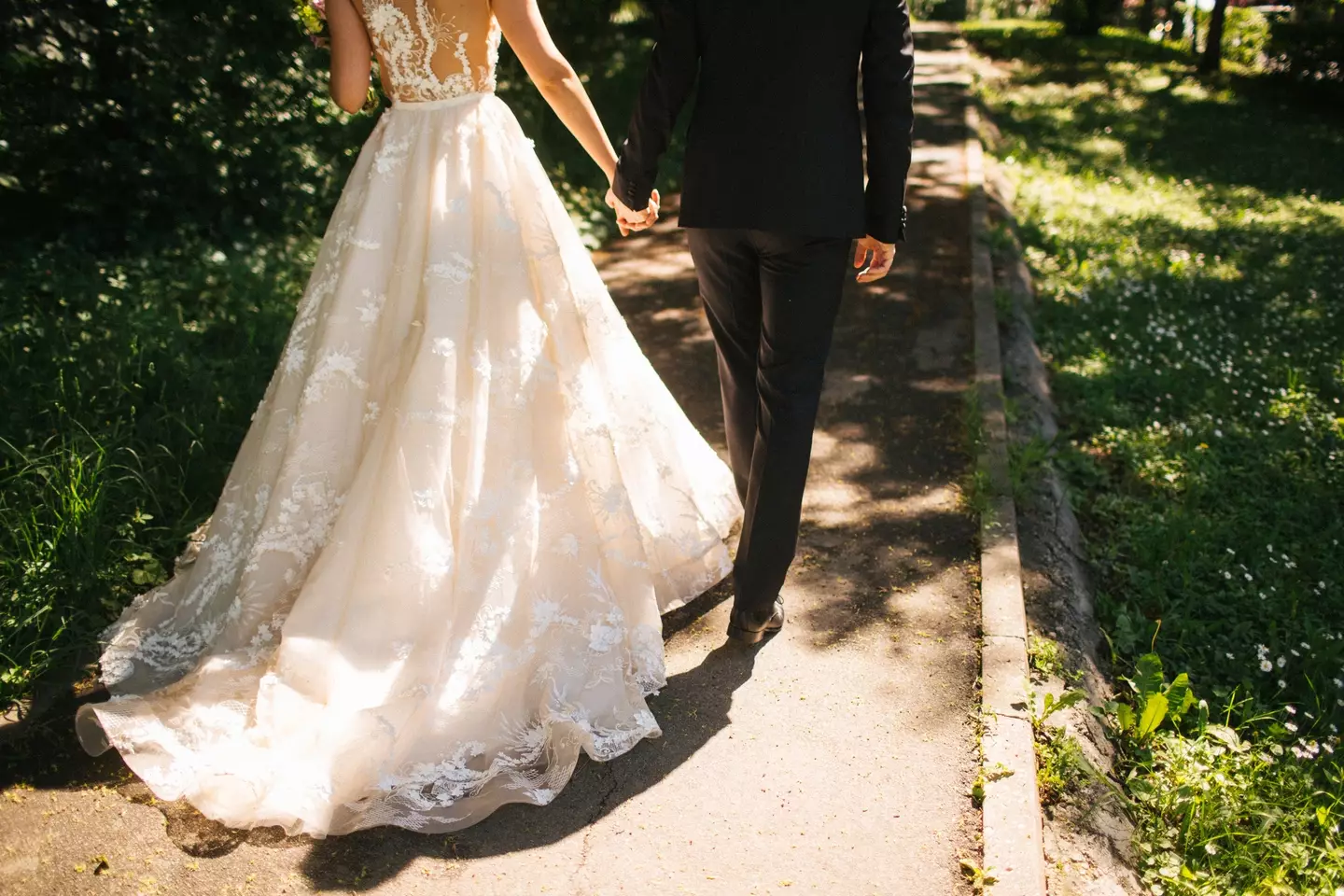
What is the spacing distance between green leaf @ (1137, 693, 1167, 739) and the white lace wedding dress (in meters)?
1.46

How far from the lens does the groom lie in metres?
2.99

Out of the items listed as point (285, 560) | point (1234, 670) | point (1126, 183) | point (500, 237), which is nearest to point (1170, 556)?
point (1234, 670)

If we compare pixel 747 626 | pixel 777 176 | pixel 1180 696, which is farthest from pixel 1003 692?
pixel 777 176

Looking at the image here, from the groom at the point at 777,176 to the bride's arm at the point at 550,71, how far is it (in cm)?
19

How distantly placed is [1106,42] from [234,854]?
75.9 ft

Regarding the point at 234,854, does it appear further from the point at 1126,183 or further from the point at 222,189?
the point at 1126,183

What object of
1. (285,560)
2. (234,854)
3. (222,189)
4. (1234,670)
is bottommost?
(1234,670)

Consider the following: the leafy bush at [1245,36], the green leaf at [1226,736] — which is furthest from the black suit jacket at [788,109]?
the leafy bush at [1245,36]

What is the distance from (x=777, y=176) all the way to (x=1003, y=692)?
1697mm

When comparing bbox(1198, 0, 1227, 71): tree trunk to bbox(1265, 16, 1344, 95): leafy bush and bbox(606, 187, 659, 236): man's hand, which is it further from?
bbox(606, 187, 659, 236): man's hand

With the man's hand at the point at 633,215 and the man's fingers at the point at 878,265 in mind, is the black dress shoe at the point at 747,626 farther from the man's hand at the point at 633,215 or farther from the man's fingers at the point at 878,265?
the man's hand at the point at 633,215

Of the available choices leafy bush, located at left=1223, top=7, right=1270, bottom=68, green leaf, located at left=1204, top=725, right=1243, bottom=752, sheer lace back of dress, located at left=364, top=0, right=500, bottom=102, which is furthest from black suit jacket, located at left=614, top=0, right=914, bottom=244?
leafy bush, located at left=1223, top=7, right=1270, bottom=68

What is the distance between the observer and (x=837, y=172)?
3.09 metres

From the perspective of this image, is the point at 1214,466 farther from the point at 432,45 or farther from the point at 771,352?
the point at 432,45
